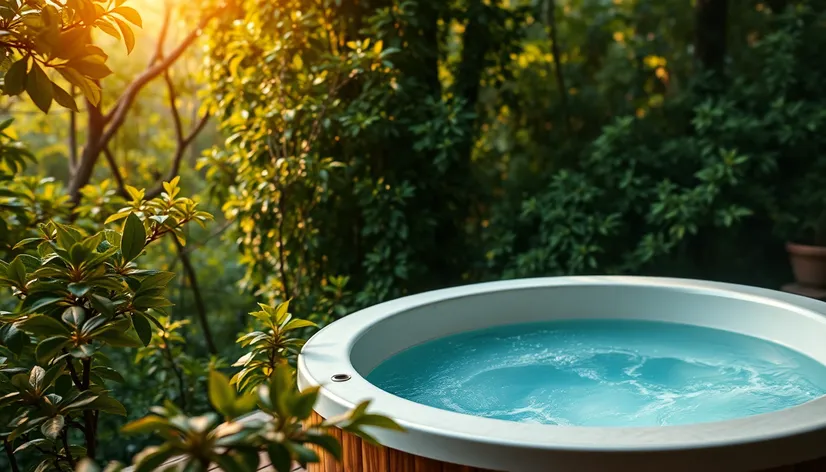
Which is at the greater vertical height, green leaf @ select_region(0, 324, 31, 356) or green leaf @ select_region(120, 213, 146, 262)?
green leaf @ select_region(120, 213, 146, 262)

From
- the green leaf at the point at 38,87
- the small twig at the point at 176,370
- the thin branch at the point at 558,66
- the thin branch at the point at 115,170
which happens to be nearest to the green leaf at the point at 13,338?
the green leaf at the point at 38,87

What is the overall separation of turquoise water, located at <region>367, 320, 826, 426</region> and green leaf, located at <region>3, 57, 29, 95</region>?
5.68 ft

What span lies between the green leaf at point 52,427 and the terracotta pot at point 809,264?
4225mm

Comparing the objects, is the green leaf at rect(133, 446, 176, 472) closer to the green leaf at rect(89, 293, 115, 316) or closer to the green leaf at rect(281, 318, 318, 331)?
the green leaf at rect(89, 293, 115, 316)

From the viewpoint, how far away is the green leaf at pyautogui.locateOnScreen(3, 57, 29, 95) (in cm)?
166

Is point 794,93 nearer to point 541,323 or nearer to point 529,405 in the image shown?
point 541,323

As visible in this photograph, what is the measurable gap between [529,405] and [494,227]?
7.72 ft

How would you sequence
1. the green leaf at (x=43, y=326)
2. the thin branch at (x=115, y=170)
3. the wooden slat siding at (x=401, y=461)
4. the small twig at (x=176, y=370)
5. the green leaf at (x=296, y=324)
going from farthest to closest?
the thin branch at (x=115, y=170) < the small twig at (x=176, y=370) < the green leaf at (x=296, y=324) < the wooden slat siding at (x=401, y=461) < the green leaf at (x=43, y=326)

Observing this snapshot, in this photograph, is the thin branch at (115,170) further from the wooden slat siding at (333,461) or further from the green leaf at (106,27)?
the wooden slat siding at (333,461)

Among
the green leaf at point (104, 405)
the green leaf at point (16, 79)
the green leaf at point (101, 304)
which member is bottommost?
the green leaf at point (104, 405)

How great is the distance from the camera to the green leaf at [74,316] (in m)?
1.68

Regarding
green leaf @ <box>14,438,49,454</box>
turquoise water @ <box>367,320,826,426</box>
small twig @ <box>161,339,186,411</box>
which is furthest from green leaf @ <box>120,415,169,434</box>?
small twig @ <box>161,339,186,411</box>

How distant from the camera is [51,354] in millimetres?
1666

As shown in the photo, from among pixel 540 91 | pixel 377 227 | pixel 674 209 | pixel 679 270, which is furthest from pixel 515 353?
pixel 540 91
